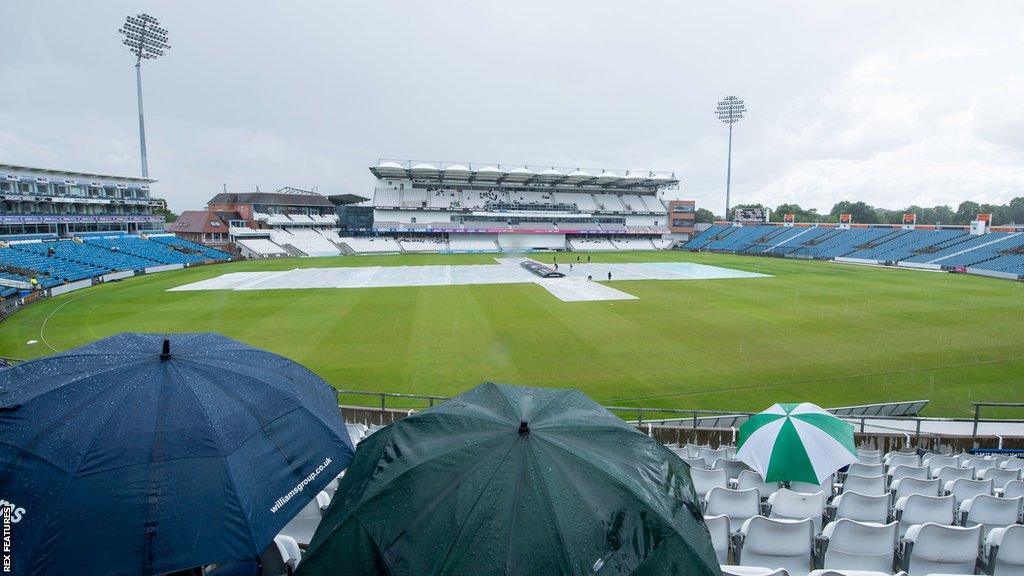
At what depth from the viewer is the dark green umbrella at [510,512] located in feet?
7.77

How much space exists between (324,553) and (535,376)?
12.9m

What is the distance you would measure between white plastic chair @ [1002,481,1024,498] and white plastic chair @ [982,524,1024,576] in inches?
78.2

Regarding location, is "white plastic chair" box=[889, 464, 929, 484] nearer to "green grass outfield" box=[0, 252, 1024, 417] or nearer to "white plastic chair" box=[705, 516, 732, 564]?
"white plastic chair" box=[705, 516, 732, 564]

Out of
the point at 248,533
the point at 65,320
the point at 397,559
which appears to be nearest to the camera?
the point at 397,559

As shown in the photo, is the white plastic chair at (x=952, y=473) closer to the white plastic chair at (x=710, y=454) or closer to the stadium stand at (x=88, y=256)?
the white plastic chair at (x=710, y=454)

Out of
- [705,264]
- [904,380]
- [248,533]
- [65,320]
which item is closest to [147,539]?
[248,533]

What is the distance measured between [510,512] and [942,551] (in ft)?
14.2

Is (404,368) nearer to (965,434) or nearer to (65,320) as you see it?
(965,434)

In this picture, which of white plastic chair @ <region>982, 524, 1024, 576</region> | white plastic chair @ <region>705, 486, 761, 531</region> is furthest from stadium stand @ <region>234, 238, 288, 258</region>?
white plastic chair @ <region>982, 524, 1024, 576</region>

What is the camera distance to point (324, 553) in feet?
8.20

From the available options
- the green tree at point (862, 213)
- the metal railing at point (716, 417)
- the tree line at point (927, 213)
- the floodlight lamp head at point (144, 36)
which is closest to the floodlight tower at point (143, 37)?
the floodlight lamp head at point (144, 36)

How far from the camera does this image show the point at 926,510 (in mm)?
5125

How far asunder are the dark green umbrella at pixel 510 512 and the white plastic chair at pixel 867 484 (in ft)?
13.8

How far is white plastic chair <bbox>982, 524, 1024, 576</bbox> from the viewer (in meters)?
4.40
